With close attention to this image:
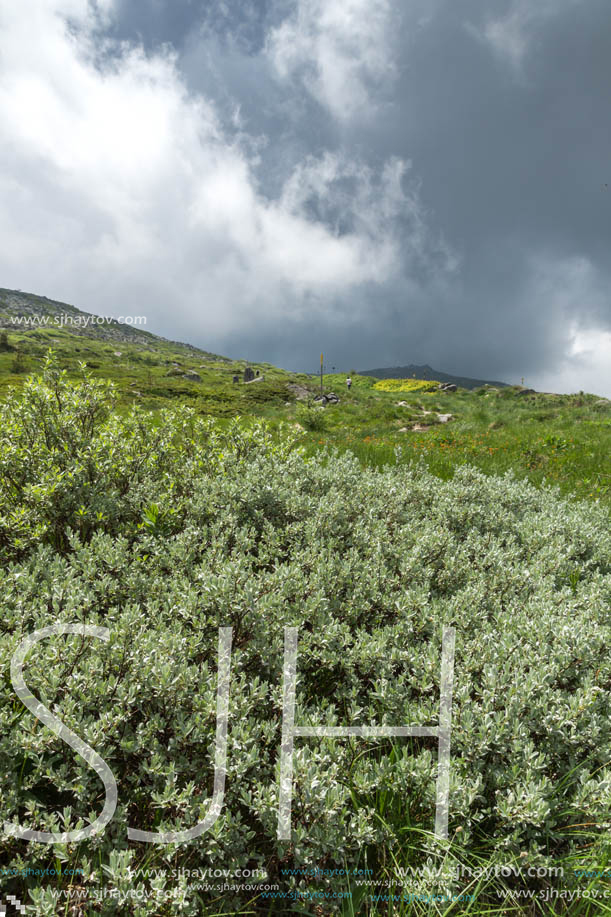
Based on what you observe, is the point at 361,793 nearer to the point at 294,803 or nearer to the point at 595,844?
the point at 294,803

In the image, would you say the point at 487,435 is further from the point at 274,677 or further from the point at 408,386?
the point at 408,386

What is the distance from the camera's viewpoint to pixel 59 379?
4.93 metres

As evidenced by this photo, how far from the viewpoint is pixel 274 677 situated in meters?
2.54

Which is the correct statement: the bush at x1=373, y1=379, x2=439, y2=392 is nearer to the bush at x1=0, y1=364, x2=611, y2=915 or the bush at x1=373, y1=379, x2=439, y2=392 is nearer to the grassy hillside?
the grassy hillside

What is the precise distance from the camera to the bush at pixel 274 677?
184 cm

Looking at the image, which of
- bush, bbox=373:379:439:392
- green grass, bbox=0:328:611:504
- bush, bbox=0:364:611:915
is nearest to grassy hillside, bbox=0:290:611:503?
green grass, bbox=0:328:611:504

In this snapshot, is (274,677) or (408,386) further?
(408,386)

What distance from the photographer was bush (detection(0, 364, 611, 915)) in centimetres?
184

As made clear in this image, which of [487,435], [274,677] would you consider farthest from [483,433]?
[274,677]

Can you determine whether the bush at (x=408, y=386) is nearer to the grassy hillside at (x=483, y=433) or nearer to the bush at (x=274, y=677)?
the grassy hillside at (x=483, y=433)

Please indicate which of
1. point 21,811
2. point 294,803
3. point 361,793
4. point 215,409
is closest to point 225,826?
point 294,803

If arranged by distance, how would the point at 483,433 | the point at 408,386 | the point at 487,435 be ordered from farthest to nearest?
the point at 408,386 → the point at 483,433 → the point at 487,435

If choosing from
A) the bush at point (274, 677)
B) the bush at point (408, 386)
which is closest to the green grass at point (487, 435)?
the bush at point (274, 677)

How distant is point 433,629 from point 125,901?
2192 millimetres
